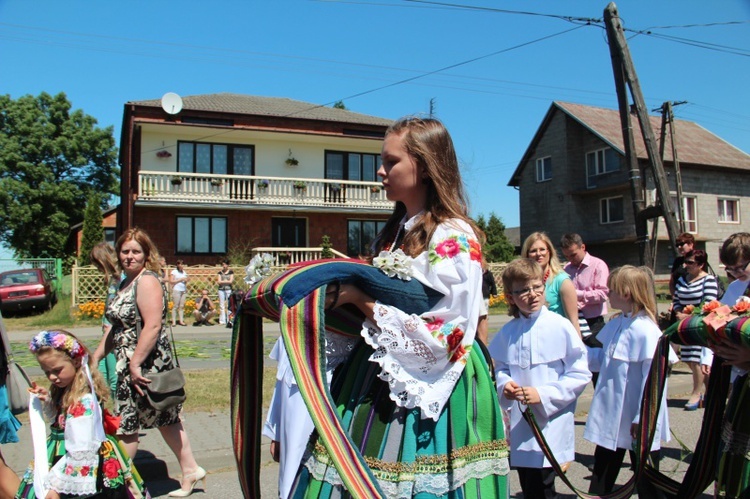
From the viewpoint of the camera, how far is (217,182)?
27391 mm

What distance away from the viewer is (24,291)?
833 inches

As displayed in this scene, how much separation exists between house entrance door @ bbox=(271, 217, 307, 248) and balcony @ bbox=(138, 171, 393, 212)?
46.3 inches

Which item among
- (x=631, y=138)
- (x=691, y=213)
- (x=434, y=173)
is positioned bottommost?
(x=434, y=173)

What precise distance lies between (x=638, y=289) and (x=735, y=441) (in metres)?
1.87

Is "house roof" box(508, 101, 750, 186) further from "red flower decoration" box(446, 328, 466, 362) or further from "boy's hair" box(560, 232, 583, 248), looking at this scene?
"red flower decoration" box(446, 328, 466, 362)

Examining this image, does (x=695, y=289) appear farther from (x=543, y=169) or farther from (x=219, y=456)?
(x=543, y=169)

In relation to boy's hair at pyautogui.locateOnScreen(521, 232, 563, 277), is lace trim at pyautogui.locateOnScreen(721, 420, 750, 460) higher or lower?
lower

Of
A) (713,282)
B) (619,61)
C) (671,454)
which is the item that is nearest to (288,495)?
(671,454)

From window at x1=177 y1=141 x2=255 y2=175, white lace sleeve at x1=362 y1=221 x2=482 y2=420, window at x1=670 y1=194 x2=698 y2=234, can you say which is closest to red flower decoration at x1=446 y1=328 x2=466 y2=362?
white lace sleeve at x1=362 y1=221 x2=482 y2=420

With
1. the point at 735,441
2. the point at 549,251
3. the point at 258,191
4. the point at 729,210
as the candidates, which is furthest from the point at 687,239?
the point at 729,210

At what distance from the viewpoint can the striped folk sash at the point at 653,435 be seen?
3.09 metres

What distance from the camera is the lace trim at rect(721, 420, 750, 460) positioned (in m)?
2.84

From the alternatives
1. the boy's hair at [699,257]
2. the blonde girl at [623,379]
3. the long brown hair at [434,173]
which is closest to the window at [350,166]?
the boy's hair at [699,257]

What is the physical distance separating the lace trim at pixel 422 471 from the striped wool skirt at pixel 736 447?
1.33 metres
